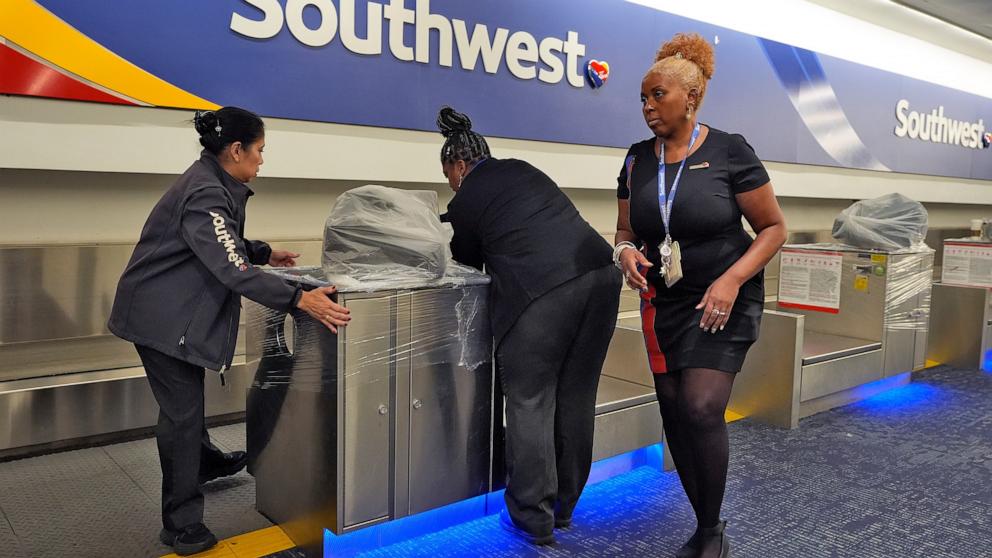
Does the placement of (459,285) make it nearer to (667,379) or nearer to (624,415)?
(667,379)

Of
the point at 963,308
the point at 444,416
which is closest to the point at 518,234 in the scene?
the point at 444,416

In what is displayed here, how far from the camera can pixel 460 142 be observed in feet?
7.75

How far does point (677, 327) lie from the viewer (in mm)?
2156

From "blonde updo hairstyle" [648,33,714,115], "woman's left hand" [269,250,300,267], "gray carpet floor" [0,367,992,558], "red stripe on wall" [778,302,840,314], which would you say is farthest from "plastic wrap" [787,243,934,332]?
"woman's left hand" [269,250,300,267]

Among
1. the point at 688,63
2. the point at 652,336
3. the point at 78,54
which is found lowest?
the point at 652,336

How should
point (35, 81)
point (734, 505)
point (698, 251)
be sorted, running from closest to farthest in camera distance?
point (698, 251) → point (734, 505) → point (35, 81)

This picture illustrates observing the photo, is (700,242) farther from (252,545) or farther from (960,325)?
(960,325)

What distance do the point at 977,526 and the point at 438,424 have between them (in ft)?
6.09

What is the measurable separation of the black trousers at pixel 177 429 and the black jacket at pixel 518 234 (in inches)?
36.5

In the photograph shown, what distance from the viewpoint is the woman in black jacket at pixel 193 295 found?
6.91ft

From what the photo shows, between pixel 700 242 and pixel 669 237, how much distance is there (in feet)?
0.28

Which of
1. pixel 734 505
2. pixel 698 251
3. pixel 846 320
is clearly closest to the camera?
pixel 698 251

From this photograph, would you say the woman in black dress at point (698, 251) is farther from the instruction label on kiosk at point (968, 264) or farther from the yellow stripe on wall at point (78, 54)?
the instruction label on kiosk at point (968, 264)

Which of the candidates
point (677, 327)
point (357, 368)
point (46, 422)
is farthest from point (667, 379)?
point (46, 422)
